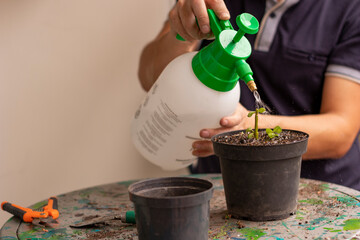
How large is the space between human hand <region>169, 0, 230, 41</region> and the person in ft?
0.60

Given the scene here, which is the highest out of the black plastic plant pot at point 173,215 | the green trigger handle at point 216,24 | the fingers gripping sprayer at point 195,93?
the green trigger handle at point 216,24

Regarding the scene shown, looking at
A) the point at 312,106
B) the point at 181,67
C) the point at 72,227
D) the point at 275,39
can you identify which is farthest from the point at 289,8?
the point at 72,227

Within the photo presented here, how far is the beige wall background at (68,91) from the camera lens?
1.11 meters

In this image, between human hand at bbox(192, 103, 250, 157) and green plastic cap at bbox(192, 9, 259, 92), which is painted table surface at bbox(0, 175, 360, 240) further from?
green plastic cap at bbox(192, 9, 259, 92)

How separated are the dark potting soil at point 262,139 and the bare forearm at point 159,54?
14.9 inches

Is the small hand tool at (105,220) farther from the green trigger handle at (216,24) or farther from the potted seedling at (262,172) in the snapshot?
the green trigger handle at (216,24)

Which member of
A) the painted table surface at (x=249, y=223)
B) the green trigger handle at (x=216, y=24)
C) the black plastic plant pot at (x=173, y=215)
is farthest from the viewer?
the green trigger handle at (x=216, y=24)

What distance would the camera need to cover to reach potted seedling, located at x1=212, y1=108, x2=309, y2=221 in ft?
2.25

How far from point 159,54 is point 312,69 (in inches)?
15.8

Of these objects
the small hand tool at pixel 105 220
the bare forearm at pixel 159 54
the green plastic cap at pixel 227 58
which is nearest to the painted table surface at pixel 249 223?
the small hand tool at pixel 105 220

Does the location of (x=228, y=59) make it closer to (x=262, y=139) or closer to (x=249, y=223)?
(x=262, y=139)

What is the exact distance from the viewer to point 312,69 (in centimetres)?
115

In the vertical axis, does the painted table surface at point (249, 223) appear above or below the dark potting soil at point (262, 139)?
below

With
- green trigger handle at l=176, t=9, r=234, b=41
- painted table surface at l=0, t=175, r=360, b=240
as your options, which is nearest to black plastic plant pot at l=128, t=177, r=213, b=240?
painted table surface at l=0, t=175, r=360, b=240
